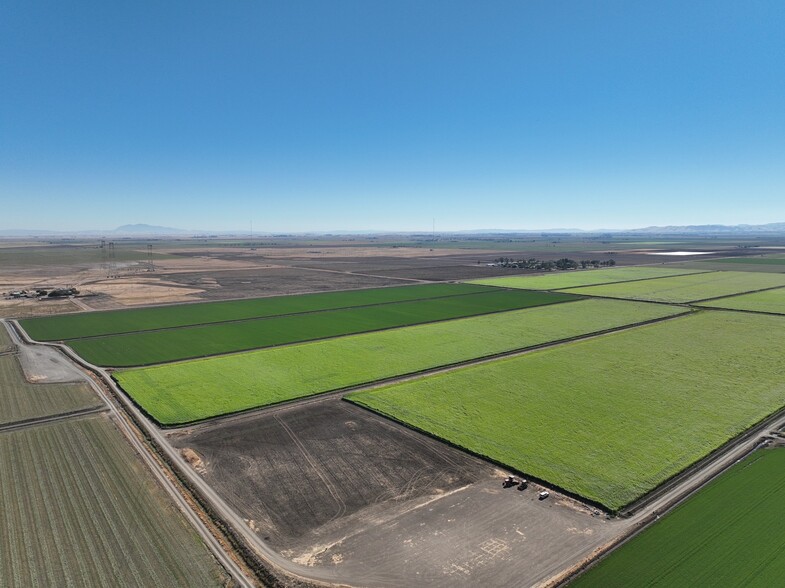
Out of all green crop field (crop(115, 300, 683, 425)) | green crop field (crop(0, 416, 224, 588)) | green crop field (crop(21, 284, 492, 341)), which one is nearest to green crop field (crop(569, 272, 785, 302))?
green crop field (crop(115, 300, 683, 425))

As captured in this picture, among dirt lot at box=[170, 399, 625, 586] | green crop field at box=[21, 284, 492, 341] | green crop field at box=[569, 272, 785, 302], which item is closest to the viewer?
dirt lot at box=[170, 399, 625, 586]

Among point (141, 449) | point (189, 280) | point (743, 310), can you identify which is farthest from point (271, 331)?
point (743, 310)

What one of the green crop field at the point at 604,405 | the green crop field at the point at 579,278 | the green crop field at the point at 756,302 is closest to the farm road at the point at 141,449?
the green crop field at the point at 604,405

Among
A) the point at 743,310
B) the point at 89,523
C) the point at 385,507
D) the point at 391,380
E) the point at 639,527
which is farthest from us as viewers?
the point at 743,310

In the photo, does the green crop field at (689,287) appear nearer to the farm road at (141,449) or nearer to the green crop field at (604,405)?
the green crop field at (604,405)

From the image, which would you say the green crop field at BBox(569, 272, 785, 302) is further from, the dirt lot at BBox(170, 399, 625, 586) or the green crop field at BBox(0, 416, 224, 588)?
the green crop field at BBox(0, 416, 224, 588)

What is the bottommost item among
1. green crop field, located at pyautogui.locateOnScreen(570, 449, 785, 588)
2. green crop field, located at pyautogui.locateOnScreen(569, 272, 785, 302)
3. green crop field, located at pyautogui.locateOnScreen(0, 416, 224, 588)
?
green crop field, located at pyautogui.locateOnScreen(0, 416, 224, 588)

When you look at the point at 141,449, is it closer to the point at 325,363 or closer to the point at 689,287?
the point at 325,363
